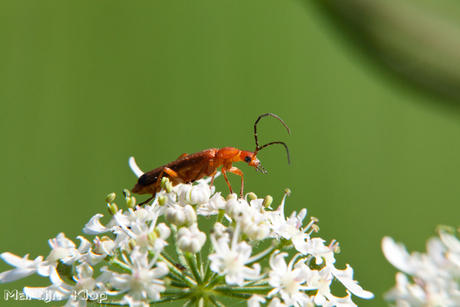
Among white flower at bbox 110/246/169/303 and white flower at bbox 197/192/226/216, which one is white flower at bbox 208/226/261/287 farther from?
white flower at bbox 197/192/226/216

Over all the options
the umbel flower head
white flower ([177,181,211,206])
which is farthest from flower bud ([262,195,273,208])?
white flower ([177,181,211,206])

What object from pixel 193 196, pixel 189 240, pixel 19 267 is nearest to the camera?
pixel 189 240

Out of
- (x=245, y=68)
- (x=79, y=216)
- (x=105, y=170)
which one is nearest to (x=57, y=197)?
(x=79, y=216)

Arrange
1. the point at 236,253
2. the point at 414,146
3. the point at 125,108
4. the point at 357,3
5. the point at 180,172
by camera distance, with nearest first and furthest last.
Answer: the point at 236,253 → the point at 357,3 → the point at 180,172 → the point at 125,108 → the point at 414,146

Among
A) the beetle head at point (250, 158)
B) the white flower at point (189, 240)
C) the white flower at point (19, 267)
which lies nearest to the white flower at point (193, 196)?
the white flower at point (189, 240)

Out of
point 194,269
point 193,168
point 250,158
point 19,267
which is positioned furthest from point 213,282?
point 250,158

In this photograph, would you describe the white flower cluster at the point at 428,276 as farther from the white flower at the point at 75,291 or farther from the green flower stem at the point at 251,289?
the white flower at the point at 75,291

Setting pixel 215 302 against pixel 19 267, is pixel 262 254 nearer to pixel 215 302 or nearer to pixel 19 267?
pixel 215 302

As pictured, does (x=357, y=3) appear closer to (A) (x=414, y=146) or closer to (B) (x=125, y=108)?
(B) (x=125, y=108)
